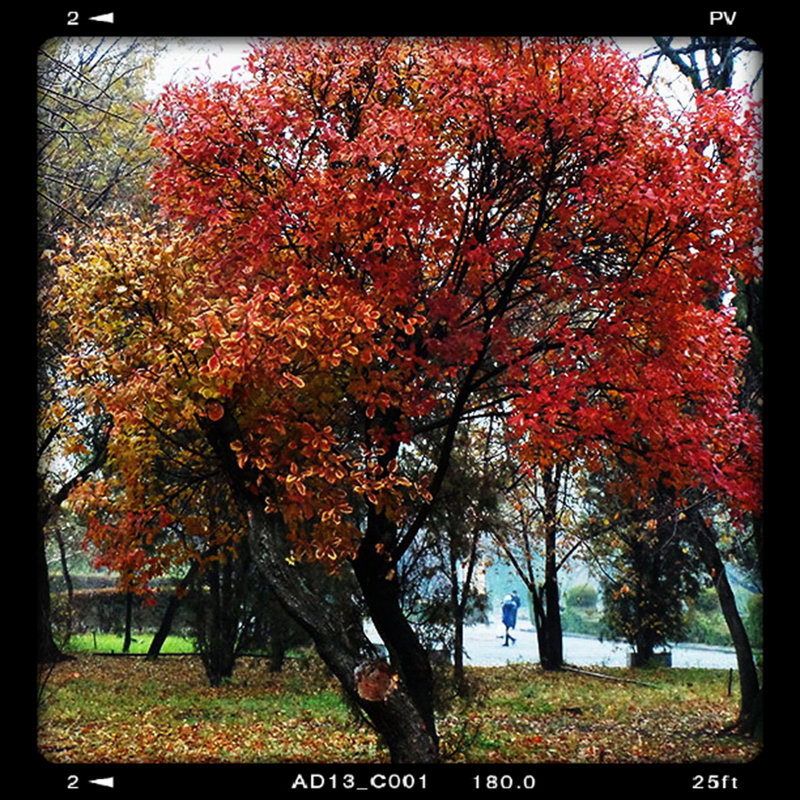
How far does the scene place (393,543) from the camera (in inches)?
259

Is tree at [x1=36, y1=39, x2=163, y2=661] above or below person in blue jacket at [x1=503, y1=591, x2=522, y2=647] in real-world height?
above

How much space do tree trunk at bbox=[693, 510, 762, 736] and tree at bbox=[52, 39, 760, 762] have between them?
8.64 feet

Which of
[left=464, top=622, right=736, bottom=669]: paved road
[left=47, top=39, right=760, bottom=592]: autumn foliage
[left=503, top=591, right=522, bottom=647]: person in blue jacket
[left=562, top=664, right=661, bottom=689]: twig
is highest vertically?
[left=47, top=39, right=760, bottom=592]: autumn foliage

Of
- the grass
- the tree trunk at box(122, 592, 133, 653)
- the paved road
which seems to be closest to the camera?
the paved road

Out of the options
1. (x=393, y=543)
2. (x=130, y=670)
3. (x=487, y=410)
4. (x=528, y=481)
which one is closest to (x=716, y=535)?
(x=528, y=481)

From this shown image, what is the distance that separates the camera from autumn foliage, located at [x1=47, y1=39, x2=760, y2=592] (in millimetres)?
5465

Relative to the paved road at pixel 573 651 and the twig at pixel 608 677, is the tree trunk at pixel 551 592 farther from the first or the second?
the twig at pixel 608 677

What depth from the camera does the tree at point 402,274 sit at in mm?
5477

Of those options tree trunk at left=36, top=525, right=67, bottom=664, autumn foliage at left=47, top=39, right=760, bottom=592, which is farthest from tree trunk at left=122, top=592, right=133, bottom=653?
autumn foliage at left=47, top=39, right=760, bottom=592

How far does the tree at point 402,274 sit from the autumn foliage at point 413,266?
0.02m

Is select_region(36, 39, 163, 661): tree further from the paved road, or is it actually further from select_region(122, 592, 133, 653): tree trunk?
the paved road

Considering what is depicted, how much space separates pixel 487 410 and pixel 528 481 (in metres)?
2.44

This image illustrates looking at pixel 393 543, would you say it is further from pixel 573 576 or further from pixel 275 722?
pixel 573 576

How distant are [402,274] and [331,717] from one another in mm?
4057
